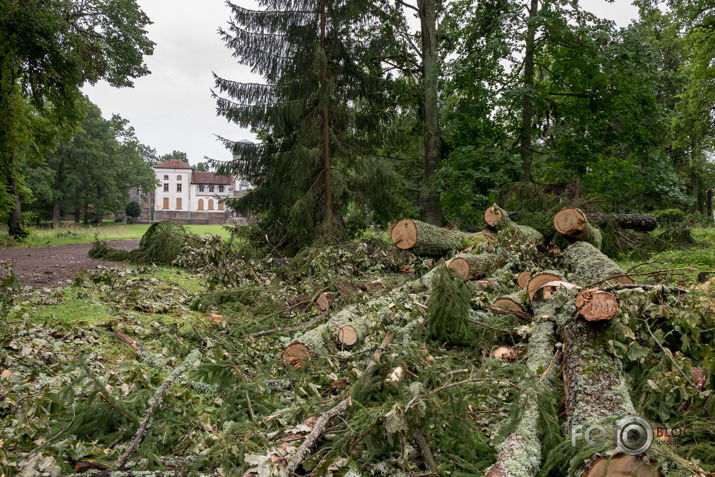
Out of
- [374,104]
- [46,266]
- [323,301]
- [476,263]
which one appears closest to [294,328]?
[323,301]

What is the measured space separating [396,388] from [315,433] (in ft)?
1.99

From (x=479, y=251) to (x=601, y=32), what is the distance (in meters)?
8.05

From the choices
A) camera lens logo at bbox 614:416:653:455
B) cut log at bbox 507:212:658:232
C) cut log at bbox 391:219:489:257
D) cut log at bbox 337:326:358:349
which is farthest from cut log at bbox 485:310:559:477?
cut log at bbox 507:212:658:232

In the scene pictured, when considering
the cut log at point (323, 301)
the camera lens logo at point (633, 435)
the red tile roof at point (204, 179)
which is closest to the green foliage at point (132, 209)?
the red tile roof at point (204, 179)

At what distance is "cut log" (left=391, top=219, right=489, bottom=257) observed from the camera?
6.75 meters

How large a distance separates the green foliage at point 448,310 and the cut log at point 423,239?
2.75m

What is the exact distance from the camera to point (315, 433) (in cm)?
230

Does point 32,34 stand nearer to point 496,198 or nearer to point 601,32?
point 496,198

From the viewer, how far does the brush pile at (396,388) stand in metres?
2.16

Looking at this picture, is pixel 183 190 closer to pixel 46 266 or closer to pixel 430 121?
pixel 430 121

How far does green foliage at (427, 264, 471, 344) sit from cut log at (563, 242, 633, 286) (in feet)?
4.46

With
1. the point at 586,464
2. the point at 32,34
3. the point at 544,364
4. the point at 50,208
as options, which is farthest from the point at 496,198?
the point at 50,208

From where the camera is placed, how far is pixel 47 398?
266 centimetres

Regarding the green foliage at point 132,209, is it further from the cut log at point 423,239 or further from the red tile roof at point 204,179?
the cut log at point 423,239
